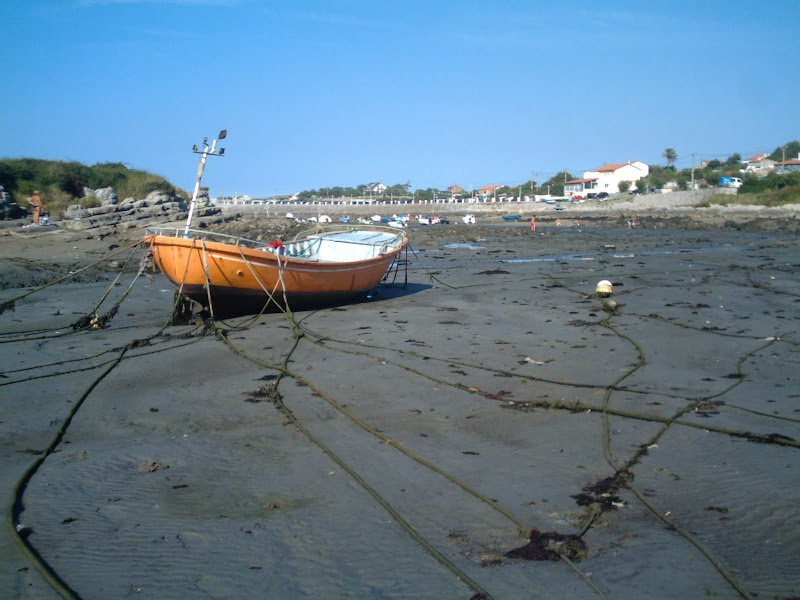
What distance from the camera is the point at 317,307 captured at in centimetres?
1249

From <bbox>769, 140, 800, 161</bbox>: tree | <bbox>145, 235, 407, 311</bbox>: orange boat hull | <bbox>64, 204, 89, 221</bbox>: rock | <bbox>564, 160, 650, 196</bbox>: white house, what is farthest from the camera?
<bbox>769, 140, 800, 161</bbox>: tree

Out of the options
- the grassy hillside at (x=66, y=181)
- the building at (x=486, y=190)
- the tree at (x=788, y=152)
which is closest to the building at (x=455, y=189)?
the building at (x=486, y=190)

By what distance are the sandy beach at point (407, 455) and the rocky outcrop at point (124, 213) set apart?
576 inches

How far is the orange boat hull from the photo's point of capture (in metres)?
10.3

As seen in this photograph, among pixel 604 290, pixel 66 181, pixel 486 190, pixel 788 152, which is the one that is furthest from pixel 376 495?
pixel 788 152

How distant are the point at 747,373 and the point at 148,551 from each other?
6.56 metres

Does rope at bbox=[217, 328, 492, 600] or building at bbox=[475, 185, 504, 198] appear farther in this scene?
building at bbox=[475, 185, 504, 198]

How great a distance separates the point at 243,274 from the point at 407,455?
6.40 m

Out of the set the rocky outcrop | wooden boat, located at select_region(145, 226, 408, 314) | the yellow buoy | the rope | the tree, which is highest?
the tree

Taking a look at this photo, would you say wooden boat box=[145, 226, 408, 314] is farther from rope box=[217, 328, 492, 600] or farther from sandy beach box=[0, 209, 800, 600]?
rope box=[217, 328, 492, 600]

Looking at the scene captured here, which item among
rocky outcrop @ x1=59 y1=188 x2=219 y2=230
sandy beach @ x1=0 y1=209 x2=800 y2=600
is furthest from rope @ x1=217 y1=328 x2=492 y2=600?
rocky outcrop @ x1=59 y1=188 x2=219 y2=230

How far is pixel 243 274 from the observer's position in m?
10.8

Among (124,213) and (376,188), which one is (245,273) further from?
(376,188)

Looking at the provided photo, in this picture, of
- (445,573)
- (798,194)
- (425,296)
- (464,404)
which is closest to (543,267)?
(425,296)
